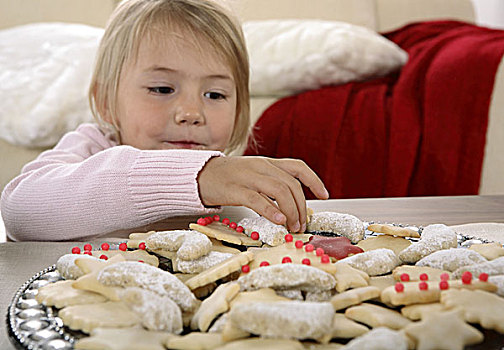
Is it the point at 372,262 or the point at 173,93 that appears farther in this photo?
the point at 173,93

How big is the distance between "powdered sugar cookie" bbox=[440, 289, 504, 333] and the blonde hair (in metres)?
0.86

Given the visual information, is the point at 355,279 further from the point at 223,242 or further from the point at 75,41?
the point at 75,41

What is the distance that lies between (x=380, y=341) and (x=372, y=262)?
0.61 feet

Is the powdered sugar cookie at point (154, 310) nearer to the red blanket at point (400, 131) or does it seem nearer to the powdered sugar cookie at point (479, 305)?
Answer: the powdered sugar cookie at point (479, 305)

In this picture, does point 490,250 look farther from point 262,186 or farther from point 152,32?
point 152,32

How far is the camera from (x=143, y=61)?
116 centimetres

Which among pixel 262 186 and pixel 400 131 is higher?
pixel 262 186

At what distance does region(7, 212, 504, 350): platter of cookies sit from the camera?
37cm

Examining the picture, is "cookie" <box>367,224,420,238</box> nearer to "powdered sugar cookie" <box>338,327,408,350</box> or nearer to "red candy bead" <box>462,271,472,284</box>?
"red candy bead" <box>462,271,472,284</box>

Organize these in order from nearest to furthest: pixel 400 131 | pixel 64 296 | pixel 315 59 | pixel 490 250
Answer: pixel 64 296 → pixel 490 250 → pixel 400 131 → pixel 315 59

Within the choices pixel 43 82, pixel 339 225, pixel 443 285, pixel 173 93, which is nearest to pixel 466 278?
pixel 443 285

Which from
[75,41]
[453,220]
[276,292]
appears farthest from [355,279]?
[75,41]

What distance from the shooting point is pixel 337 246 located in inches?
23.5

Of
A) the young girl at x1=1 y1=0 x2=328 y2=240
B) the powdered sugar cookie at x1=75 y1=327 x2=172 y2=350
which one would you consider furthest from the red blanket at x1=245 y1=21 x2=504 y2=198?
the powdered sugar cookie at x1=75 y1=327 x2=172 y2=350
